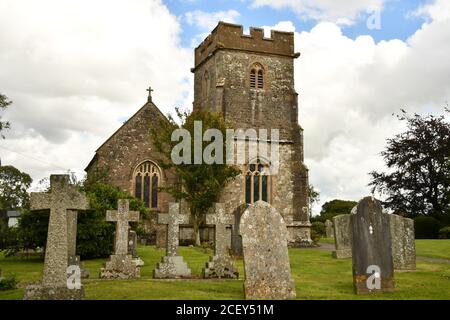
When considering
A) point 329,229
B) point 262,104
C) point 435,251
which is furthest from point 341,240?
point 329,229

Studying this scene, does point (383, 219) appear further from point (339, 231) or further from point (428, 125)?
point (428, 125)

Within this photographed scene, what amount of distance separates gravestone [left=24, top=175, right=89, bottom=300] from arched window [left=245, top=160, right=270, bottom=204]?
20059 millimetres

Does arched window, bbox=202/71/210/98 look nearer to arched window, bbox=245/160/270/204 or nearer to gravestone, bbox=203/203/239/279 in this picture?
arched window, bbox=245/160/270/204

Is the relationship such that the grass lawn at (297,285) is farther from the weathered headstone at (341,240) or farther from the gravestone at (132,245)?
the weathered headstone at (341,240)

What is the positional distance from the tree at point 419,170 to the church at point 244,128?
10125mm

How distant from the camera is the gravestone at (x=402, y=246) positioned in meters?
13.5

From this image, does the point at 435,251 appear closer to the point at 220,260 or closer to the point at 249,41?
the point at 220,260

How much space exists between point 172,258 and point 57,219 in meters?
4.76

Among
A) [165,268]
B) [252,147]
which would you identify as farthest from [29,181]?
[165,268]

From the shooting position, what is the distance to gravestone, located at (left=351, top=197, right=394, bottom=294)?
939 cm

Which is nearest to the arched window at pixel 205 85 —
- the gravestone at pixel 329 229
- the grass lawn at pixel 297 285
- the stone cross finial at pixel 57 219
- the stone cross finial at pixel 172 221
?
the gravestone at pixel 329 229

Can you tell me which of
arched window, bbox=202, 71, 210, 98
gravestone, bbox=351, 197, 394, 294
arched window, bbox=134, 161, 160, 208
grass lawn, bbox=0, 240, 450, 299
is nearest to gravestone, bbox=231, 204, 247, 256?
grass lawn, bbox=0, 240, 450, 299

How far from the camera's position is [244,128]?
28172mm
